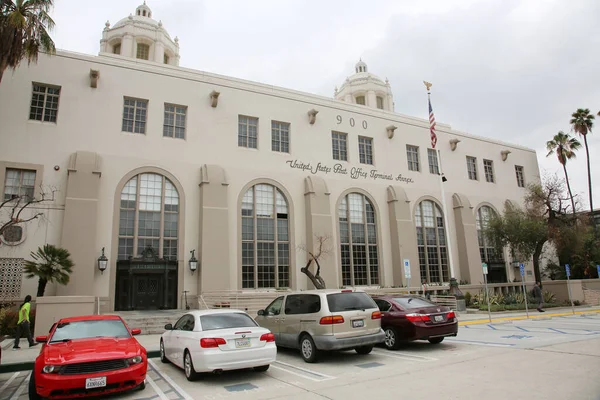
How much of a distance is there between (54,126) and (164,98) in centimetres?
593

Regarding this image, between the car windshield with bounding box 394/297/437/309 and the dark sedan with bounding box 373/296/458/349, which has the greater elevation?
the car windshield with bounding box 394/297/437/309

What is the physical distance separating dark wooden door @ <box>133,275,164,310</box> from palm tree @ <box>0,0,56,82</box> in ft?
37.0

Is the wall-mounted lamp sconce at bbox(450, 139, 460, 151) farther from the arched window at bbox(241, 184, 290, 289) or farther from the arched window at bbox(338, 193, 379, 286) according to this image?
the arched window at bbox(241, 184, 290, 289)

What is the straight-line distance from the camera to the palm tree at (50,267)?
1709 centimetres

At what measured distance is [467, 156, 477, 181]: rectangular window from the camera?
35.6 m

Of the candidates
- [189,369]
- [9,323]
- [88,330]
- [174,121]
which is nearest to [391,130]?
[174,121]

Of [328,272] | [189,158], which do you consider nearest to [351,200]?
[328,272]

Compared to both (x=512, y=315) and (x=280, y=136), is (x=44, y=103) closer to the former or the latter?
(x=280, y=136)

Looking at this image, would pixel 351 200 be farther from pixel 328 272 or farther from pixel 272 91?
pixel 272 91

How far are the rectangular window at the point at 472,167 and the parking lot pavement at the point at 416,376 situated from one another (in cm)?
2531

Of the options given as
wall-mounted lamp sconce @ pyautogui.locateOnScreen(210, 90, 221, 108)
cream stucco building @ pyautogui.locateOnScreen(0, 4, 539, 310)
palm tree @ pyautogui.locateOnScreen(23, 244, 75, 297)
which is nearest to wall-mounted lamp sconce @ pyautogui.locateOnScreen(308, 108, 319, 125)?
cream stucco building @ pyautogui.locateOnScreen(0, 4, 539, 310)

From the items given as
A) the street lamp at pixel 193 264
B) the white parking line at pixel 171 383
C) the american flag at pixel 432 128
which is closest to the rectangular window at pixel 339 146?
the american flag at pixel 432 128

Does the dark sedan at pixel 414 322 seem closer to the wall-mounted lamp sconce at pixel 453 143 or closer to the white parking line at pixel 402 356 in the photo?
the white parking line at pixel 402 356

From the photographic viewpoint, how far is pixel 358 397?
22.4 feet
